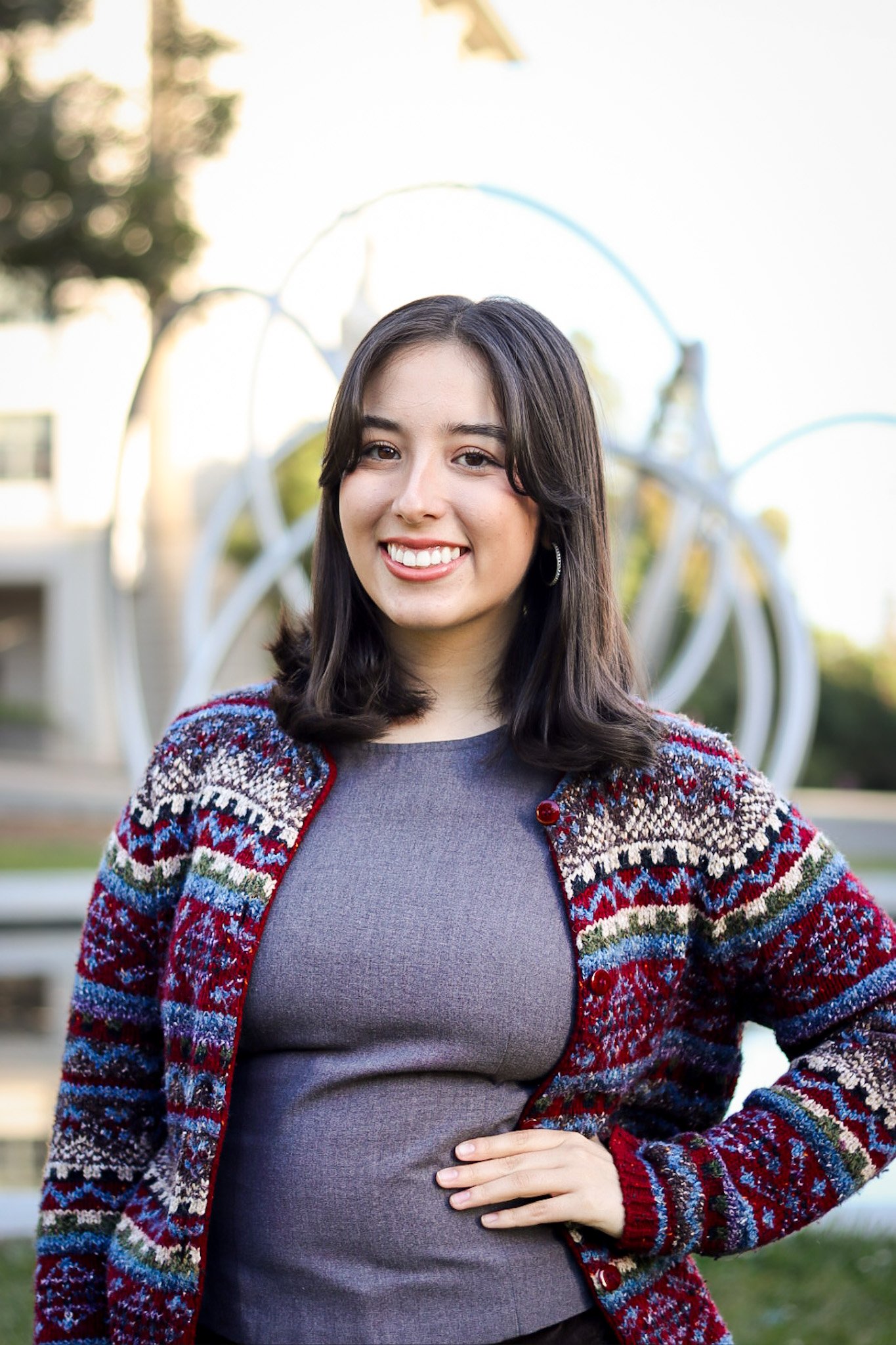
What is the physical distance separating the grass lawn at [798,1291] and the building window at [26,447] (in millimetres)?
23502

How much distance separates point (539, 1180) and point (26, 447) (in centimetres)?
2603

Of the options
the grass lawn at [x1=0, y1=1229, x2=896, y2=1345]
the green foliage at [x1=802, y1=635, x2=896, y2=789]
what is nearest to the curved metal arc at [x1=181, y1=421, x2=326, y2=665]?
the grass lawn at [x1=0, y1=1229, x2=896, y2=1345]

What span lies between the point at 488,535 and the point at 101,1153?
3.17ft

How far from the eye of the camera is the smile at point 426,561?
69.6 inches

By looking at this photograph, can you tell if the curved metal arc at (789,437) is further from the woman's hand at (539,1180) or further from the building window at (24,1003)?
the woman's hand at (539,1180)

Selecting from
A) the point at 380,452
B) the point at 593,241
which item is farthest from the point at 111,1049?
the point at 593,241

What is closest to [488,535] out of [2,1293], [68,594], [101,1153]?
[101,1153]

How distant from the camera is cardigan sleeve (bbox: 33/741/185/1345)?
1.78 m

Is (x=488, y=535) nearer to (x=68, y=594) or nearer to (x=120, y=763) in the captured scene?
(x=120, y=763)

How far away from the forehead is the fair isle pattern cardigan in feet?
1.57

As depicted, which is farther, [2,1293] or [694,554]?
[694,554]

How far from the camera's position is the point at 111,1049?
1810 millimetres

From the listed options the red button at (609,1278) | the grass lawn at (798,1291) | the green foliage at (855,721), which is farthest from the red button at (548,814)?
the green foliage at (855,721)

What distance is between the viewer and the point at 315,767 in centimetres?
181
